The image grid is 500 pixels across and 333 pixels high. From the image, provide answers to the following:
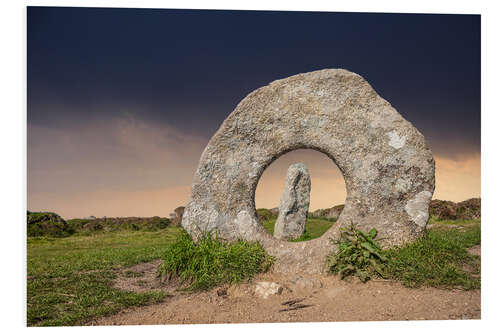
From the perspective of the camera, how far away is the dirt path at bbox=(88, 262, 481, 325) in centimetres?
523

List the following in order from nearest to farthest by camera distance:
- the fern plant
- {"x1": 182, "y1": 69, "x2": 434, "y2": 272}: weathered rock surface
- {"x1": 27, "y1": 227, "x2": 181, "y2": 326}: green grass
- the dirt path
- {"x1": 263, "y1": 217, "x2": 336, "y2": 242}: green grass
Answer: the dirt path
{"x1": 27, "y1": 227, "x2": 181, "y2": 326}: green grass
the fern plant
{"x1": 182, "y1": 69, "x2": 434, "y2": 272}: weathered rock surface
{"x1": 263, "y1": 217, "x2": 336, "y2": 242}: green grass

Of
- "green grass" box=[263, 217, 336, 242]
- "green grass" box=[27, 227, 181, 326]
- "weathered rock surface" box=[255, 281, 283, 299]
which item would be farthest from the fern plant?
"green grass" box=[263, 217, 336, 242]

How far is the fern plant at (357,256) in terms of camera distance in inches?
248

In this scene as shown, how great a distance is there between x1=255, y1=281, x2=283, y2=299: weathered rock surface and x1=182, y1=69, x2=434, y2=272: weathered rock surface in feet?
2.18

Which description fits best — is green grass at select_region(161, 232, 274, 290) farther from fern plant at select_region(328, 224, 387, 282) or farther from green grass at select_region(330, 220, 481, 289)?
green grass at select_region(330, 220, 481, 289)

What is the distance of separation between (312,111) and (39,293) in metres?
5.83

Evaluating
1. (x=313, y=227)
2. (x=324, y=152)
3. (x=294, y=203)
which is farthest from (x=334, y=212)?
(x=324, y=152)

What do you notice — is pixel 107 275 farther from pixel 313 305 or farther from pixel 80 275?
pixel 313 305

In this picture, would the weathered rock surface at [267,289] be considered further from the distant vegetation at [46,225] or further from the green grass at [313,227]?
the distant vegetation at [46,225]

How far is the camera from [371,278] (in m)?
6.19

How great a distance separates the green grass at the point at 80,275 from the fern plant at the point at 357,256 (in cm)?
302

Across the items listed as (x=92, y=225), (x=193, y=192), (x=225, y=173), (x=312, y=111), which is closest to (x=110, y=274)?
(x=193, y=192)

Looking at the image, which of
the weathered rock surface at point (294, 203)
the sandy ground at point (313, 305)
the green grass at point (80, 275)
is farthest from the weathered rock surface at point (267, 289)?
the weathered rock surface at point (294, 203)

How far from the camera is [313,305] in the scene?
220 inches
